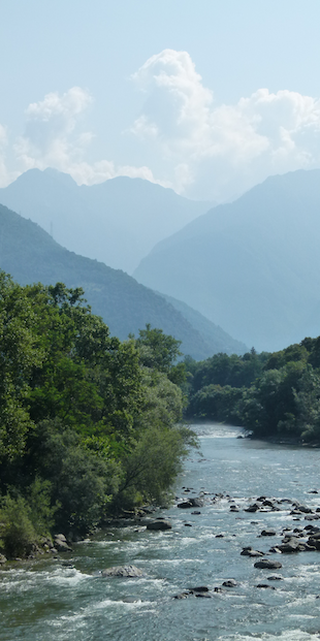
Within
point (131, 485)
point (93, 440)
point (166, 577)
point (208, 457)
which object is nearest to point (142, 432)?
point (131, 485)

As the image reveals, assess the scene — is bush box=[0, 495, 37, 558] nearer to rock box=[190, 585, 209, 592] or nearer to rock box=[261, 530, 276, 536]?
rock box=[190, 585, 209, 592]

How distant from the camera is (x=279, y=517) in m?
48.5

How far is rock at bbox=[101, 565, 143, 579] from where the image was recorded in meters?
33.0

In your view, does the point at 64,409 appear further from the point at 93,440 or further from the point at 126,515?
the point at 126,515

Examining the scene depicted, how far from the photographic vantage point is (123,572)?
3322 cm

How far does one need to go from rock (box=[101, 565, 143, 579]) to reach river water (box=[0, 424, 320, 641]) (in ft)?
1.73

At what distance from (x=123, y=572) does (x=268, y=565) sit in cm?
818

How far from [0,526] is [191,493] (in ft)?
102

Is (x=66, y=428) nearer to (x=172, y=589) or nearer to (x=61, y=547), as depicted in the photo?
(x=61, y=547)

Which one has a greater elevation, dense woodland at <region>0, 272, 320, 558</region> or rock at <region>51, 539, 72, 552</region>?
dense woodland at <region>0, 272, 320, 558</region>

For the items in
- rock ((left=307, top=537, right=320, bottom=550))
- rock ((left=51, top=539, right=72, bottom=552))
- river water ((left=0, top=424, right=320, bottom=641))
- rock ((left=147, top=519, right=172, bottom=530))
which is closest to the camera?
river water ((left=0, top=424, right=320, bottom=641))

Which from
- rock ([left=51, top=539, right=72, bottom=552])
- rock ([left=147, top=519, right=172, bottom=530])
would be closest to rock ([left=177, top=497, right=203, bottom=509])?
rock ([left=147, top=519, right=172, bottom=530])

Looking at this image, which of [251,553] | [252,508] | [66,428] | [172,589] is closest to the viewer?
[172,589]

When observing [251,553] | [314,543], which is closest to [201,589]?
[251,553]
